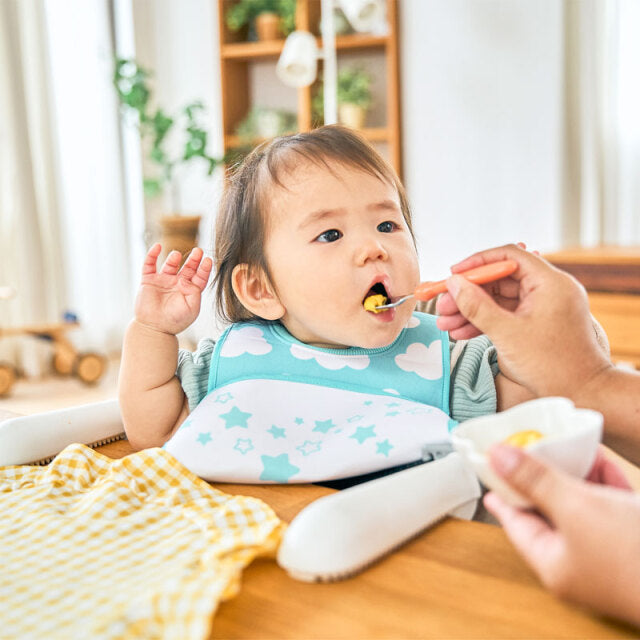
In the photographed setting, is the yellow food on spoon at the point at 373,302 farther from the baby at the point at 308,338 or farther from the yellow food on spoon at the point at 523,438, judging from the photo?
the yellow food on spoon at the point at 523,438

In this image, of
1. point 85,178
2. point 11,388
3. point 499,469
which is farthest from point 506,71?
point 499,469

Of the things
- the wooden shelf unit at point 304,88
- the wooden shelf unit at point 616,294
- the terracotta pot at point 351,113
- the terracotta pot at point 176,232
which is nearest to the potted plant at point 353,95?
the terracotta pot at point 351,113

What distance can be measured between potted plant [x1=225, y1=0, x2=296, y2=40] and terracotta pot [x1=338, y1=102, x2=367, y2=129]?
0.59 meters

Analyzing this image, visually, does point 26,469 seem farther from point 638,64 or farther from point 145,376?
point 638,64

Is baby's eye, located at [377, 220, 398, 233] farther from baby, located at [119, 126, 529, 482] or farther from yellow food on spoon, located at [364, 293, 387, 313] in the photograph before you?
yellow food on spoon, located at [364, 293, 387, 313]

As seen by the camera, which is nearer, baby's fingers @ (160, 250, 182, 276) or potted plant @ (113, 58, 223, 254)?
baby's fingers @ (160, 250, 182, 276)

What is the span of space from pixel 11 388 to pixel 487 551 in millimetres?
3409

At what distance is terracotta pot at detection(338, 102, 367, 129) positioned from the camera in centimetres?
408

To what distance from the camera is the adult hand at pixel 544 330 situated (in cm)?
68

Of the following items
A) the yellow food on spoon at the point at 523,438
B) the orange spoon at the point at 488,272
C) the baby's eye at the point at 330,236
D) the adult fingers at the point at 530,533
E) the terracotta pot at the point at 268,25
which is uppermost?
the terracotta pot at the point at 268,25

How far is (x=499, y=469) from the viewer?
455 millimetres

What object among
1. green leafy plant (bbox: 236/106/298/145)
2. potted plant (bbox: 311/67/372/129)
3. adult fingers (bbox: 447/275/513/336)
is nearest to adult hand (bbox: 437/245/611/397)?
adult fingers (bbox: 447/275/513/336)

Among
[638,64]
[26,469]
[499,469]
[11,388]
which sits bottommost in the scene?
[11,388]

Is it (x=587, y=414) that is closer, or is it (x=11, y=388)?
(x=587, y=414)
